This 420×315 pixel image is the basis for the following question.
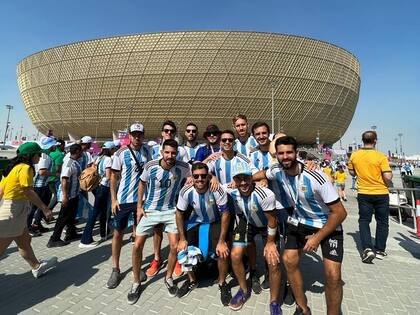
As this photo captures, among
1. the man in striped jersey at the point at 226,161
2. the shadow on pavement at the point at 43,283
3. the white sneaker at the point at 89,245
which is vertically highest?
the man in striped jersey at the point at 226,161

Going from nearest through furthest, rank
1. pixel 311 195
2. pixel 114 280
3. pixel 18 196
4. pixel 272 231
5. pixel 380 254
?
pixel 311 195, pixel 272 231, pixel 18 196, pixel 114 280, pixel 380 254

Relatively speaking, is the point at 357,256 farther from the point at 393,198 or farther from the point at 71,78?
the point at 71,78

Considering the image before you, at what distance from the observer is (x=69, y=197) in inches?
195

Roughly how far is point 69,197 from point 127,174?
6.88 feet

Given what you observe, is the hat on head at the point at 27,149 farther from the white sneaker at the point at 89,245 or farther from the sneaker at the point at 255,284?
the sneaker at the point at 255,284

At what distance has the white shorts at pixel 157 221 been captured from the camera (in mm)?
3162

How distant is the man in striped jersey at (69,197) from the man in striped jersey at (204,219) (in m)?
2.87

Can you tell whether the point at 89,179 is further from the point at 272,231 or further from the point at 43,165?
the point at 272,231

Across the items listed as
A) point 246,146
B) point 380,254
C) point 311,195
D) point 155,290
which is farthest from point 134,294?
point 380,254

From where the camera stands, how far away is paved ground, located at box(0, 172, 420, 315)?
2648 millimetres

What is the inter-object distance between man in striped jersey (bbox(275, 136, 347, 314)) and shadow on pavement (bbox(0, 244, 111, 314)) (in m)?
2.59

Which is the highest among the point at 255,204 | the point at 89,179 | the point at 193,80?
the point at 193,80

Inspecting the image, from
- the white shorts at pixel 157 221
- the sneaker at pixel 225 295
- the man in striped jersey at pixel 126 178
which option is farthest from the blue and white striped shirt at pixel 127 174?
the sneaker at pixel 225 295

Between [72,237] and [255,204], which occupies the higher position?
[255,204]
